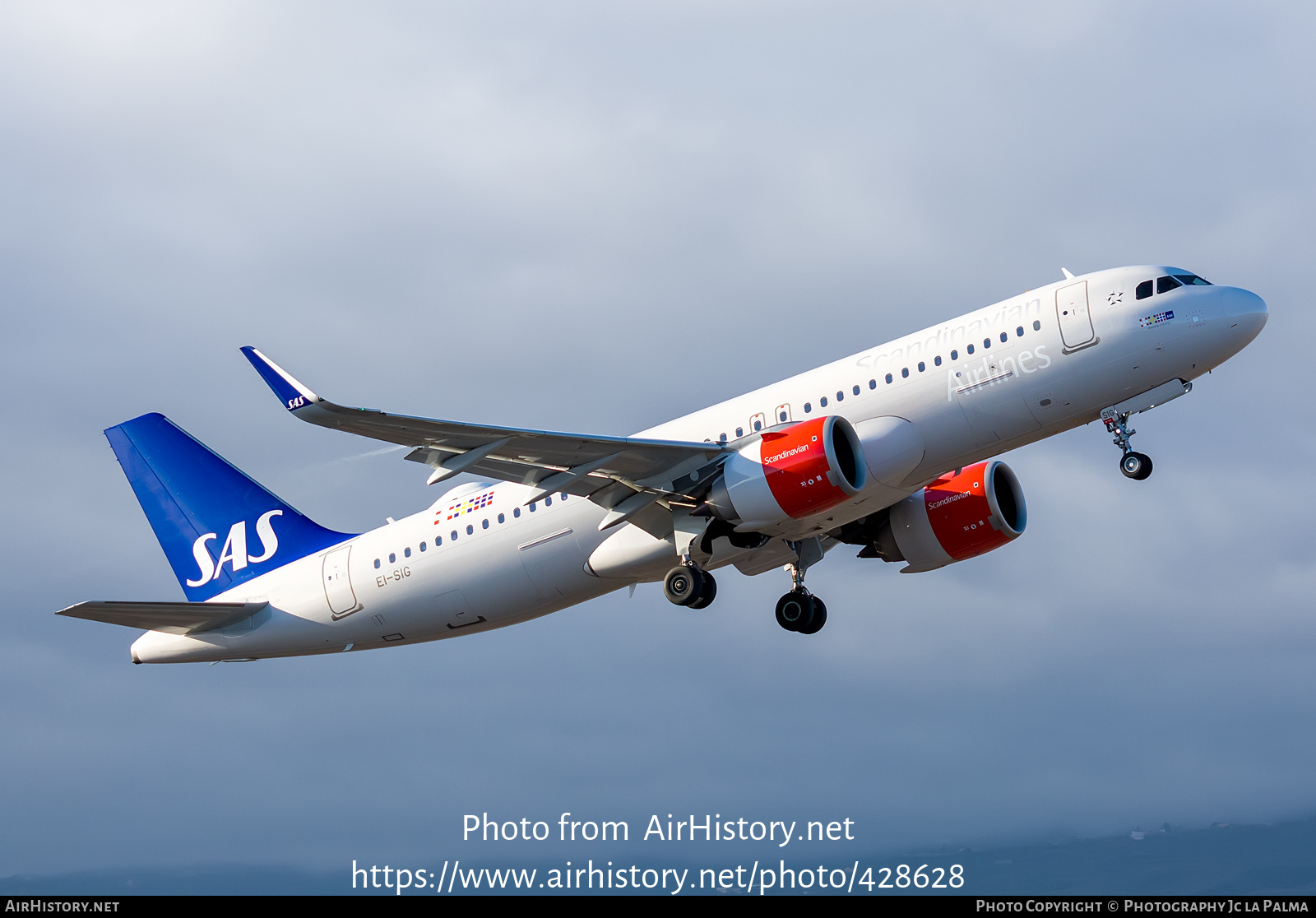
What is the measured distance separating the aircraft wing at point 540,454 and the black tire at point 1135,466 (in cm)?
849

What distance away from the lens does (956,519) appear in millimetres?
32688

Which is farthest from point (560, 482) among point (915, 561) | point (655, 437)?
point (915, 561)

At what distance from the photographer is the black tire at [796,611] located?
1288 inches

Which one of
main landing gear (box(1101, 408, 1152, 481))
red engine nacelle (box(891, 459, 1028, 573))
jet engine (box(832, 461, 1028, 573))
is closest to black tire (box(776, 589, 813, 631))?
jet engine (box(832, 461, 1028, 573))

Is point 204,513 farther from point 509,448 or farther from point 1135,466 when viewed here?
point 1135,466

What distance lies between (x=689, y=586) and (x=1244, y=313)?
42.9ft

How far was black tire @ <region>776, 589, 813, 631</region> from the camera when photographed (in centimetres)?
3272

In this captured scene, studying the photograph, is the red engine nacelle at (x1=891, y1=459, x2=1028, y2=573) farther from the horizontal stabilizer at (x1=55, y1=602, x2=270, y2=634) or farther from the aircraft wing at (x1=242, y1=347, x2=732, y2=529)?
the horizontal stabilizer at (x1=55, y1=602, x2=270, y2=634)

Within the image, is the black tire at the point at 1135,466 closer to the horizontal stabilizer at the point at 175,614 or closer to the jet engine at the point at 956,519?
the jet engine at the point at 956,519

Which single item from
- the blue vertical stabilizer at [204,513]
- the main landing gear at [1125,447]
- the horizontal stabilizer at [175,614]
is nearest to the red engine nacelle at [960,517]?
the main landing gear at [1125,447]

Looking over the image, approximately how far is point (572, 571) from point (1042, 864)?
472 feet

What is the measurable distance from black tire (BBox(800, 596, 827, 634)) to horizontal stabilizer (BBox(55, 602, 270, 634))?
14.1 m

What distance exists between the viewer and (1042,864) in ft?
513

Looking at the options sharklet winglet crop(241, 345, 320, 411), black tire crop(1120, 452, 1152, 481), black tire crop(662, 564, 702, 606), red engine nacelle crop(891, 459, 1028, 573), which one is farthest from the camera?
red engine nacelle crop(891, 459, 1028, 573)
